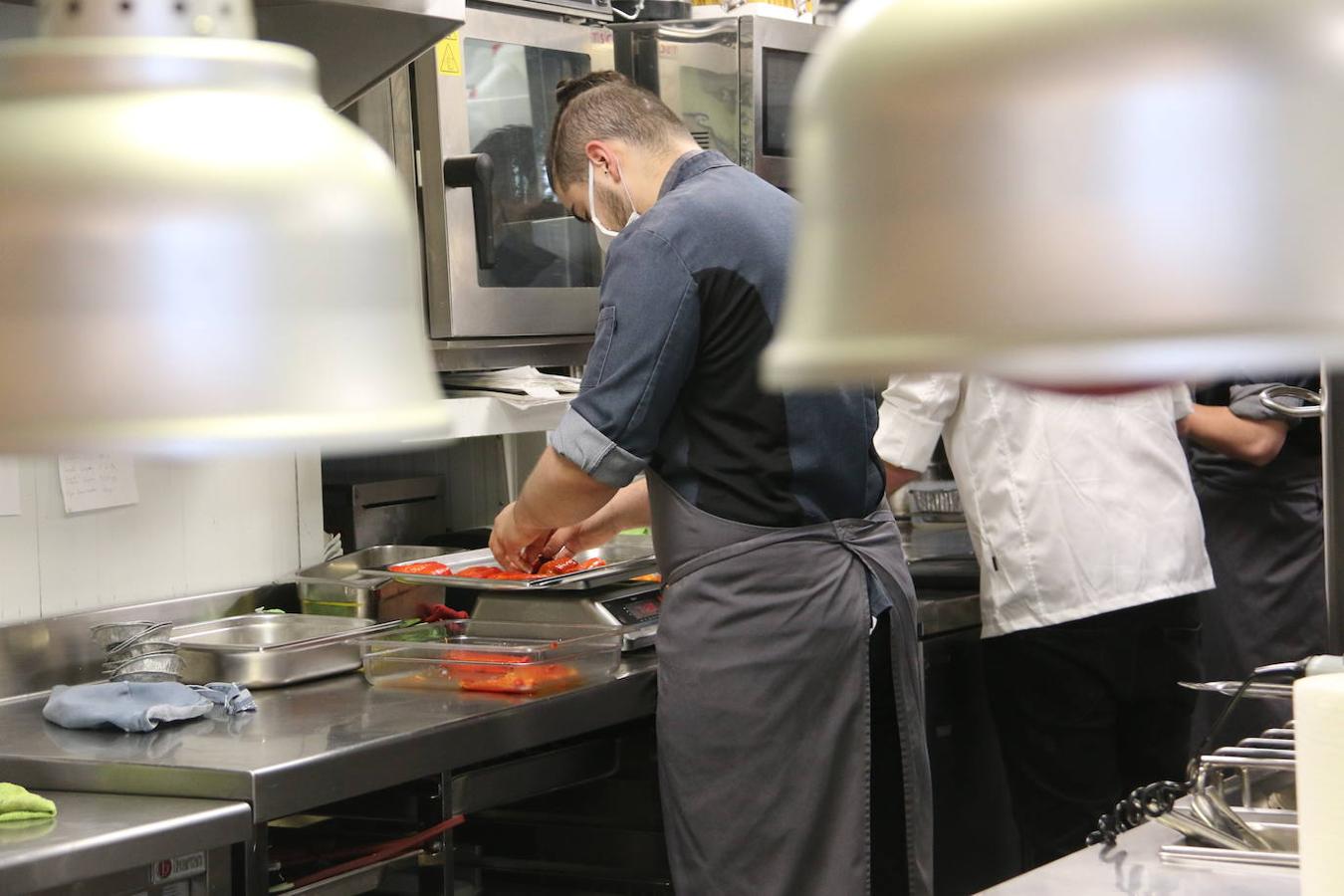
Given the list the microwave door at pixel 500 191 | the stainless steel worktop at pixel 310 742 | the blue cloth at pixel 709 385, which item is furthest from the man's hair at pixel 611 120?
the stainless steel worktop at pixel 310 742

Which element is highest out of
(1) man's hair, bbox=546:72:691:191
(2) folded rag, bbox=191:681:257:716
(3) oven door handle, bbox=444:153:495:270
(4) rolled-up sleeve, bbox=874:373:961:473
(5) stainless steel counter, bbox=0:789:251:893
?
(1) man's hair, bbox=546:72:691:191

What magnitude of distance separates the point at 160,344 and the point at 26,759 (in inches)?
72.2

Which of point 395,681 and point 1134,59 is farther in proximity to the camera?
point 395,681

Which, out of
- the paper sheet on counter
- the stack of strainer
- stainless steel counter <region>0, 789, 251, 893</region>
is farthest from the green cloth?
the paper sheet on counter

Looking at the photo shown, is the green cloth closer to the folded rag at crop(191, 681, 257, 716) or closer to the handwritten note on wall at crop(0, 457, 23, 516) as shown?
the folded rag at crop(191, 681, 257, 716)

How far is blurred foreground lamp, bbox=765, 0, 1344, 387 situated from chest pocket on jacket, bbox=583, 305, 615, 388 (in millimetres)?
1925

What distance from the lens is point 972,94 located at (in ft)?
1.60

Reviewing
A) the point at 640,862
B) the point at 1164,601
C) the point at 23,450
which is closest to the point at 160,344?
the point at 23,450

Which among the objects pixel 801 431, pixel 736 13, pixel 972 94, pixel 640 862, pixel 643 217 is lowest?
pixel 640 862

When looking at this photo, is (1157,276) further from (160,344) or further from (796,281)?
(160,344)

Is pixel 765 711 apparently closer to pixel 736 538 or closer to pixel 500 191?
pixel 736 538

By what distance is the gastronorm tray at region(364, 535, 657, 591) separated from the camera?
2805mm

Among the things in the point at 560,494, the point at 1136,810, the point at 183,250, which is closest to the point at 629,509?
the point at 560,494

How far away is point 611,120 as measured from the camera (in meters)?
2.68
